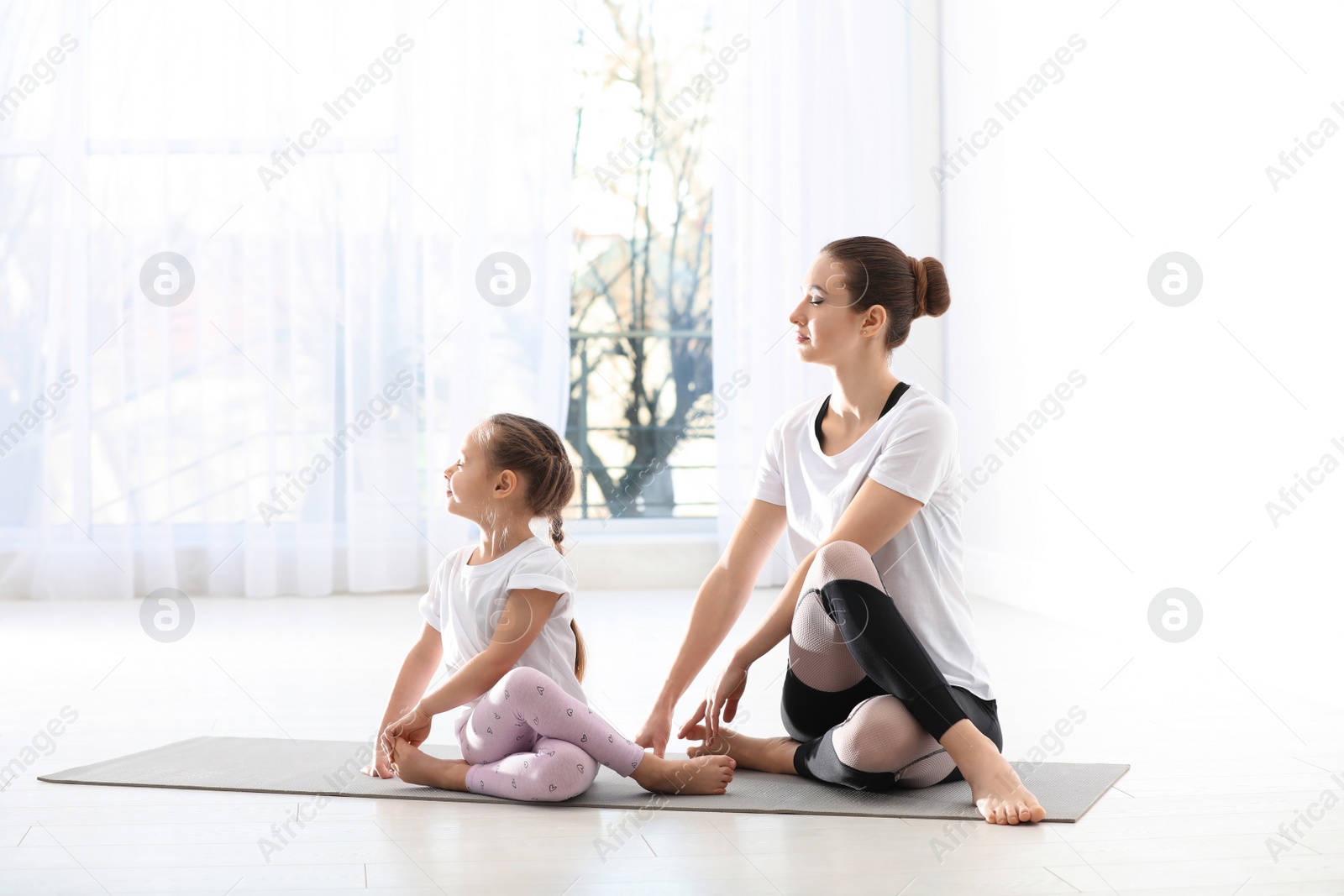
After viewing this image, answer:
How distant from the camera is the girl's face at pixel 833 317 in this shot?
5.51 ft

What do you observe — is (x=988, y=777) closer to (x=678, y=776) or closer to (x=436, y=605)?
(x=678, y=776)

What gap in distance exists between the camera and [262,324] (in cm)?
381

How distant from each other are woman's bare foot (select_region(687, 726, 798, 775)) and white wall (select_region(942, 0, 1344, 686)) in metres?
1.10

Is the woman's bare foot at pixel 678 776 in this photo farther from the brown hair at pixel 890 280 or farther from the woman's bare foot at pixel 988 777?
the brown hair at pixel 890 280

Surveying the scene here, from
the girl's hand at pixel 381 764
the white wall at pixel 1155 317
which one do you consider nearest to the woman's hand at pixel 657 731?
the girl's hand at pixel 381 764

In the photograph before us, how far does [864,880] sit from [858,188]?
308 cm

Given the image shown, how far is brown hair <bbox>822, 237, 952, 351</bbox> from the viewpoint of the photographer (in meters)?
1.68

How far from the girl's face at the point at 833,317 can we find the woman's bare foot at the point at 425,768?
2.33 feet

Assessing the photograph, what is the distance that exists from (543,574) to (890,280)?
607 mm

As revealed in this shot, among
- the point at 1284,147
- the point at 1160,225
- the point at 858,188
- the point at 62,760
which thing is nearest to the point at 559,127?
the point at 858,188

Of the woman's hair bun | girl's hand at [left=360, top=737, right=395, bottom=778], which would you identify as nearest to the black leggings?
the woman's hair bun

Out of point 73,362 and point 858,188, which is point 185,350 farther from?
point 858,188

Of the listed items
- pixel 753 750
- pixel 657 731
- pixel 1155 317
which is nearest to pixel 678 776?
pixel 657 731

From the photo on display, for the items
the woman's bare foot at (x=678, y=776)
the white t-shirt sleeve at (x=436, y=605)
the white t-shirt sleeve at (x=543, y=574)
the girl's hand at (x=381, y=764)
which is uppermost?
the white t-shirt sleeve at (x=543, y=574)
